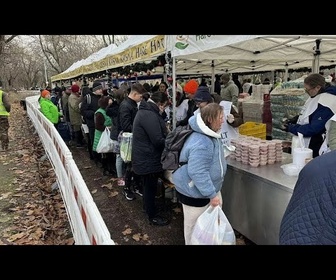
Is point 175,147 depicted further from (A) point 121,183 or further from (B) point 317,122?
(A) point 121,183

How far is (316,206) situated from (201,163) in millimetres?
1329

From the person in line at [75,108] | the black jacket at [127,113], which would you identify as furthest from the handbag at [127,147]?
the person in line at [75,108]

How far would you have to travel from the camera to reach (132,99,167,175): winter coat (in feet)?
Result: 12.7

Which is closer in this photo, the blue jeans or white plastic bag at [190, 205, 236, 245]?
white plastic bag at [190, 205, 236, 245]

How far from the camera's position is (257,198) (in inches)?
133

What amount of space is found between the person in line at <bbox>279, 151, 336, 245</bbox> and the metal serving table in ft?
4.61

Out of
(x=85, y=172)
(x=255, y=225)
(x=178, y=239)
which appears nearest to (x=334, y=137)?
(x=255, y=225)

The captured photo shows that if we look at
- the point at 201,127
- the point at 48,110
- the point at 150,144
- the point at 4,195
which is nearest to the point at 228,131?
the point at 150,144

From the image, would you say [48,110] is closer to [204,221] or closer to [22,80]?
[204,221]

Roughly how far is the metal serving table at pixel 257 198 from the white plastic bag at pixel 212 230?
59 centimetres

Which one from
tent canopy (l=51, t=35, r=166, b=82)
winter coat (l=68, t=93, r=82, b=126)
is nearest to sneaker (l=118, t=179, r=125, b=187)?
tent canopy (l=51, t=35, r=166, b=82)

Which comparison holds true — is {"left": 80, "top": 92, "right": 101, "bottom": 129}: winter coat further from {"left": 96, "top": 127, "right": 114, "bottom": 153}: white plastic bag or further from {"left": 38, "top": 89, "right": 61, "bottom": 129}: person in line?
{"left": 38, "top": 89, "right": 61, "bottom": 129}: person in line

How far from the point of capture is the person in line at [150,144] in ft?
12.7

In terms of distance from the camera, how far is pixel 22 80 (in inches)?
3413
